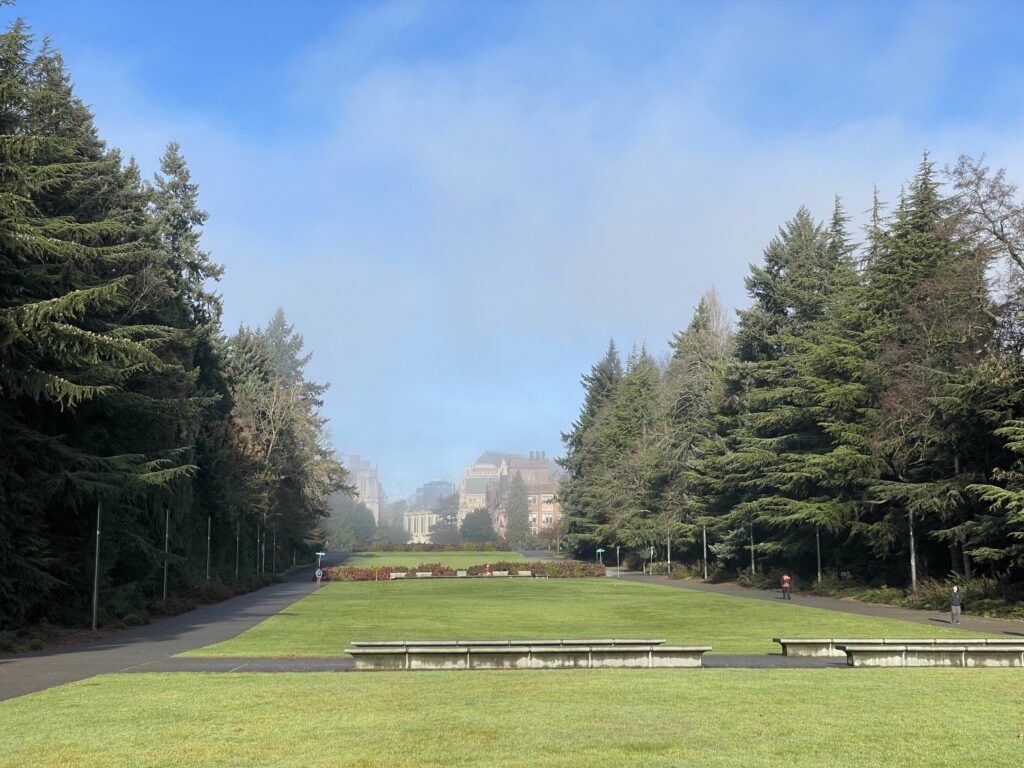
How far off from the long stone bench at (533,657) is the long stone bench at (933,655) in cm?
266

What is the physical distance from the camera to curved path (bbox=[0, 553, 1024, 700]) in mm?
15750

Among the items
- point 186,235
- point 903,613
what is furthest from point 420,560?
point 903,613

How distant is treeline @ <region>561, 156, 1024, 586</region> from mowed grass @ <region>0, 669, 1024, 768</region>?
19.5 meters

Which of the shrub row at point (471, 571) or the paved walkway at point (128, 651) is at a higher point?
the paved walkway at point (128, 651)

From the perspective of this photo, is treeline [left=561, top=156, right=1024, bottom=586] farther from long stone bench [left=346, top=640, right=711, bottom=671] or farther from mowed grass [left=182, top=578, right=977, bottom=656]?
long stone bench [left=346, top=640, right=711, bottom=671]

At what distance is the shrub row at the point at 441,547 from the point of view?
469 feet

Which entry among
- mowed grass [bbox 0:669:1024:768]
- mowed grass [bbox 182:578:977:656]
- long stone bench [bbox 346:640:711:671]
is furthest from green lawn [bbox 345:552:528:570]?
mowed grass [bbox 0:669:1024:768]

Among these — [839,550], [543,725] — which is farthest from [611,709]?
[839,550]

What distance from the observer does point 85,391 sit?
837 inches

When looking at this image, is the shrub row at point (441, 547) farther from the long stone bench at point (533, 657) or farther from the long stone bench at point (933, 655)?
the long stone bench at point (933, 655)

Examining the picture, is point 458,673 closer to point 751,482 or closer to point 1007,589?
point 1007,589

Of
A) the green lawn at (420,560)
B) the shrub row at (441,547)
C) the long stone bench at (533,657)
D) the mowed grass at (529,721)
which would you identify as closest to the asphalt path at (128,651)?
the mowed grass at (529,721)

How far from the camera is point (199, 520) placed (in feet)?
149

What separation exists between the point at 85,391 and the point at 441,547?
412 feet
